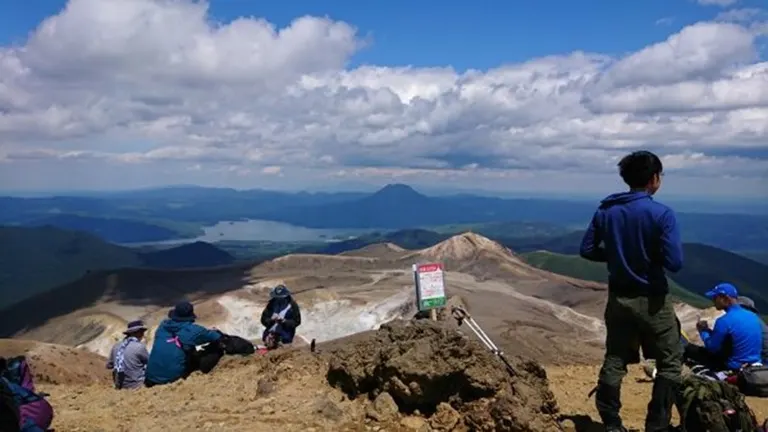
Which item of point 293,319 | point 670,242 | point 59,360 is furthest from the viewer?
point 59,360

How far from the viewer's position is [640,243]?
196 inches

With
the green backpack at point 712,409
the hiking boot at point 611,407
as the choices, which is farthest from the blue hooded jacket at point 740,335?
the hiking boot at point 611,407

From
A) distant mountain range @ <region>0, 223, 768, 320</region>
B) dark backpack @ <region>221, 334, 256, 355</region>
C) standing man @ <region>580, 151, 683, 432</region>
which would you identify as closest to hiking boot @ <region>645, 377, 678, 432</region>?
standing man @ <region>580, 151, 683, 432</region>

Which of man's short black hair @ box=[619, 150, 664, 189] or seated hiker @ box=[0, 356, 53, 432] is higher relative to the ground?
man's short black hair @ box=[619, 150, 664, 189]

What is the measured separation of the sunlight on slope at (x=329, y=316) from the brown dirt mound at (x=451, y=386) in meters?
38.9

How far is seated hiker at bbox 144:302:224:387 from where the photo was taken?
8969 mm

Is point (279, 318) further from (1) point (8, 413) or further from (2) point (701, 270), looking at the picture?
(2) point (701, 270)

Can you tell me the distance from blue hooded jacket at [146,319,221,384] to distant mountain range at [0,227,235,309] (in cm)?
12536

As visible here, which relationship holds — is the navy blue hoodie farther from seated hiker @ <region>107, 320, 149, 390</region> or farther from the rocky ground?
seated hiker @ <region>107, 320, 149, 390</region>

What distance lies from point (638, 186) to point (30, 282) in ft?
447

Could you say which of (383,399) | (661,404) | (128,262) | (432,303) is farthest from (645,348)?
(128,262)

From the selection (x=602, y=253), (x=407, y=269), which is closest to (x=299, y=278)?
(x=407, y=269)

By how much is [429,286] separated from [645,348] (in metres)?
3.42

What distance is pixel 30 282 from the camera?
398ft
